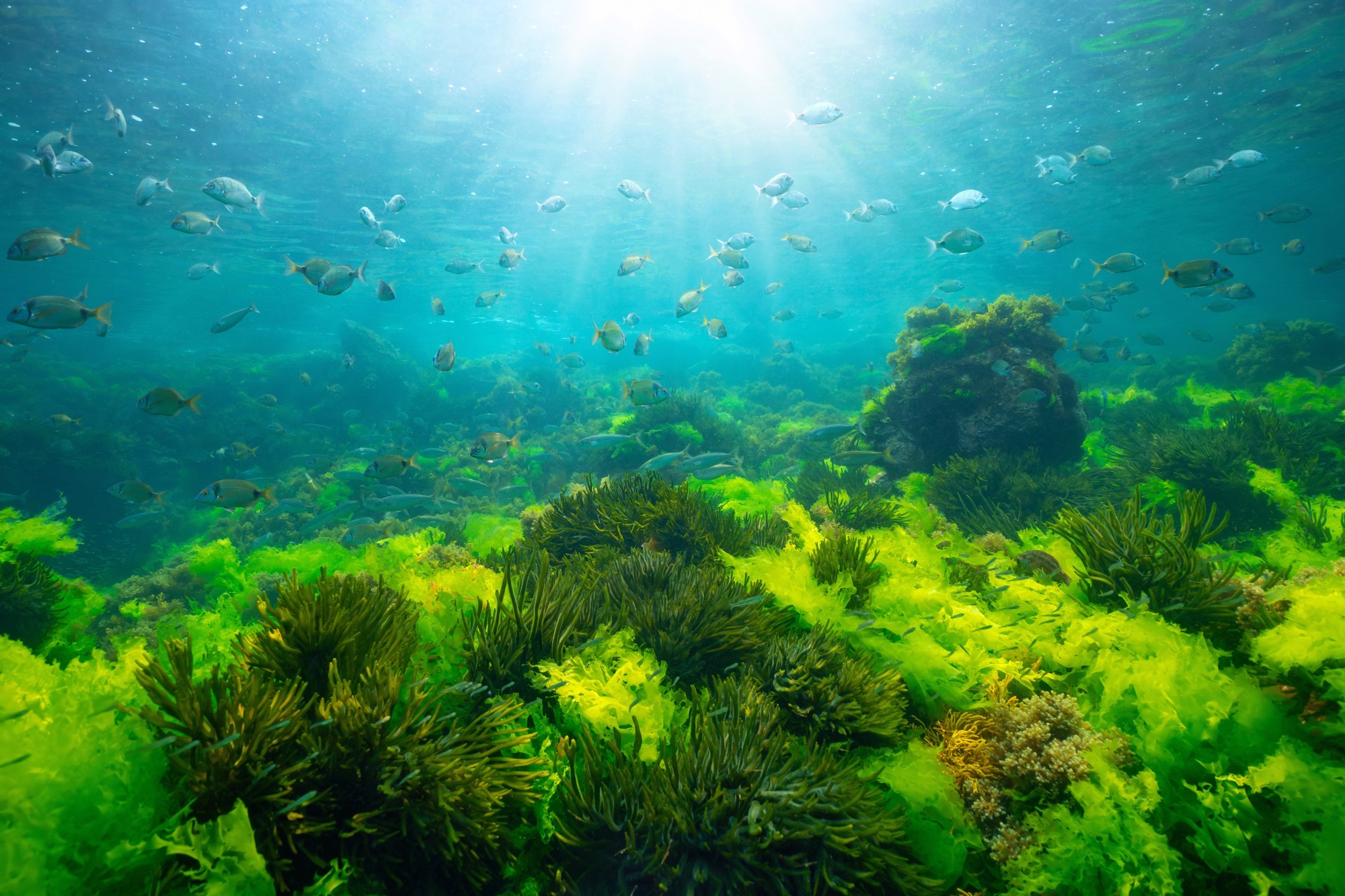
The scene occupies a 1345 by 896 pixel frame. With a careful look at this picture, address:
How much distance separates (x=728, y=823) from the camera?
1933mm

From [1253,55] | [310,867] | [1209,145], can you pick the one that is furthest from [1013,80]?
[310,867]

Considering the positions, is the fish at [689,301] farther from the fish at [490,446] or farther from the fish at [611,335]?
the fish at [490,446]

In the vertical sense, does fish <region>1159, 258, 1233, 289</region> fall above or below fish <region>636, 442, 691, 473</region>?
above

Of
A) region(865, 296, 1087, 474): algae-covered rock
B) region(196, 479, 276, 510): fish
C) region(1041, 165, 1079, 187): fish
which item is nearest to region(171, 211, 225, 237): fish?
region(196, 479, 276, 510): fish

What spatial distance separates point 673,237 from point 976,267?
31645 mm

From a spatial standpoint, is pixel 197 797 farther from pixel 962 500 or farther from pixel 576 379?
pixel 576 379

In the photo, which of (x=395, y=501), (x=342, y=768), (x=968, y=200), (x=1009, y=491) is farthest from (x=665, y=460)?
(x=968, y=200)

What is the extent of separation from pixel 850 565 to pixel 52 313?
36.0 feet

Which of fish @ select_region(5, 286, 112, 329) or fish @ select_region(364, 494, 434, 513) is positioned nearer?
fish @ select_region(5, 286, 112, 329)

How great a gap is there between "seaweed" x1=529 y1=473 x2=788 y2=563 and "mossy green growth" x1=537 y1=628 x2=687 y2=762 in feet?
5.72

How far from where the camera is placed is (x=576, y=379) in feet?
109

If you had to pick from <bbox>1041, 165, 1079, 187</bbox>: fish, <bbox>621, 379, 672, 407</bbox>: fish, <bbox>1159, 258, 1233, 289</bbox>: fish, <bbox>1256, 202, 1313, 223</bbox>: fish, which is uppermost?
<bbox>1041, 165, 1079, 187</bbox>: fish

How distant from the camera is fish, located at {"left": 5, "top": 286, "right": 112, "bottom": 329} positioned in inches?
273

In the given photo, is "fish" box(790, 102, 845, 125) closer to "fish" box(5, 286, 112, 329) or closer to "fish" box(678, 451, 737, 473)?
"fish" box(678, 451, 737, 473)
